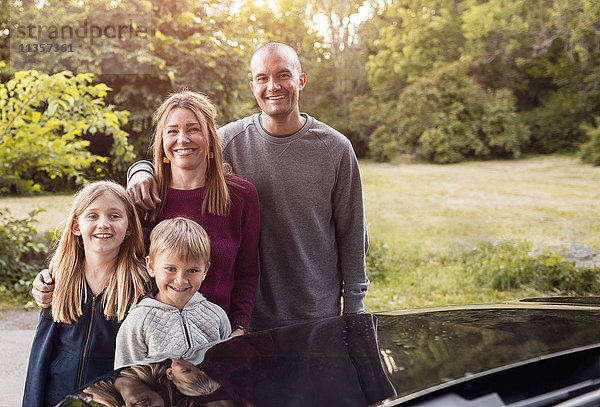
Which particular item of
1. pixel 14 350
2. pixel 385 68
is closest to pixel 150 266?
pixel 14 350

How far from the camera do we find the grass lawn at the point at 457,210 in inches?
274

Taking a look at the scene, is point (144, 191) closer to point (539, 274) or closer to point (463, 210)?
point (539, 274)

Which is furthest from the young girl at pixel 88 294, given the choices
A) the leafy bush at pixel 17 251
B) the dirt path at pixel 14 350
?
the leafy bush at pixel 17 251

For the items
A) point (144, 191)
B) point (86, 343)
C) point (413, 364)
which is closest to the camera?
point (413, 364)

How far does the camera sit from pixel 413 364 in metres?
1.31

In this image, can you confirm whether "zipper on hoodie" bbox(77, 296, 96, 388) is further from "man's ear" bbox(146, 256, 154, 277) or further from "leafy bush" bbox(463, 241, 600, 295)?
"leafy bush" bbox(463, 241, 600, 295)

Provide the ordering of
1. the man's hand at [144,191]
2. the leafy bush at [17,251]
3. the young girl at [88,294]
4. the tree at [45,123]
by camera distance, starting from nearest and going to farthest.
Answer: the young girl at [88,294] → the man's hand at [144,191] → the tree at [45,123] → the leafy bush at [17,251]

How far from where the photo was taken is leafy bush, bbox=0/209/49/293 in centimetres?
597

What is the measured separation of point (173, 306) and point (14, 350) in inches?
128

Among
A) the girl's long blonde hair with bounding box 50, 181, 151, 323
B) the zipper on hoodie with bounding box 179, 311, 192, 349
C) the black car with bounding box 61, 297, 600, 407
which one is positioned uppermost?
the girl's long blonde hair with bounding box 50, 181, 151, 323

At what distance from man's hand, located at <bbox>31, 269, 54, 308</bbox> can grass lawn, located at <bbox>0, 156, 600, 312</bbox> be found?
15.2 feet

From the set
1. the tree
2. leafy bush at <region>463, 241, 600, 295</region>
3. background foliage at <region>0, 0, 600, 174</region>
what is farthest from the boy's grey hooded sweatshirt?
background foliage at <region>0, 0, 600, 174</region>

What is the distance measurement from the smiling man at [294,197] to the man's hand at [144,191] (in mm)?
207

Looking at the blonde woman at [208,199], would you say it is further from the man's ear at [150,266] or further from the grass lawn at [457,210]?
the grass lawn at [457,210]
